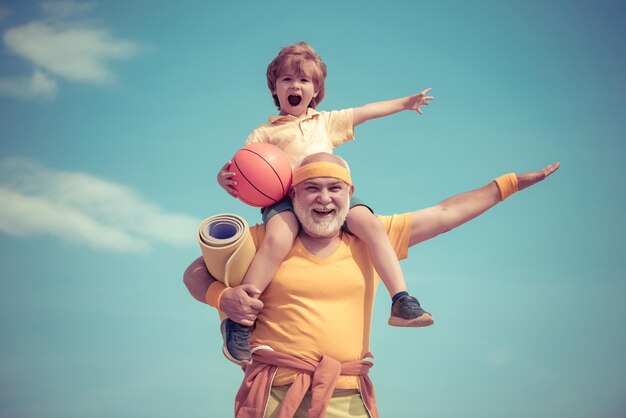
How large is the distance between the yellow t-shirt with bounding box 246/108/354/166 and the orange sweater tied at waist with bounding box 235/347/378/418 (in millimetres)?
1717

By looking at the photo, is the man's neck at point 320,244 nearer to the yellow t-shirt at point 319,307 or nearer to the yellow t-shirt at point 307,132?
the yellow t-shirt at point 319,307

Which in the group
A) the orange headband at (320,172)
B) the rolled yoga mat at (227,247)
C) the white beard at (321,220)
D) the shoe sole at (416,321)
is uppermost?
the orange headband at (320,172)

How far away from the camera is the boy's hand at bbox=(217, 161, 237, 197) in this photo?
544cm

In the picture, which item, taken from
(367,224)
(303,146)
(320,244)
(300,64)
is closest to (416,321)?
(367,224)

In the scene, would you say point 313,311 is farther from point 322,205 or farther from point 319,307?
point 322,205

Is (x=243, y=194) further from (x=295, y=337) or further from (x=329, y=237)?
(x=295, y=337)

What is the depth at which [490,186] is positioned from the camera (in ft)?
19.2

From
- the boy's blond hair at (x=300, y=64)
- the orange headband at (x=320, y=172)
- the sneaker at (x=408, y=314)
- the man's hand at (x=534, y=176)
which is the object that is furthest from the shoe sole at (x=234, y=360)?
the man's hand at (x=534, y=176)

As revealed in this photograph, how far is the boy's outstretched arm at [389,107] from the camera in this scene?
20.5 ft

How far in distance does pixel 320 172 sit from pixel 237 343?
1457 millimetres

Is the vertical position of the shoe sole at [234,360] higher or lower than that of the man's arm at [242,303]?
lower

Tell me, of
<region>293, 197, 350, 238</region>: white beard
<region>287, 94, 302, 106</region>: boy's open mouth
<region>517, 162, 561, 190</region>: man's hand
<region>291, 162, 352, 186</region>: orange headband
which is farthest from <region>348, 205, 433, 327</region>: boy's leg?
<region>517, 162, 561, 190</region>: man's hand

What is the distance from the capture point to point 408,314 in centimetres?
491

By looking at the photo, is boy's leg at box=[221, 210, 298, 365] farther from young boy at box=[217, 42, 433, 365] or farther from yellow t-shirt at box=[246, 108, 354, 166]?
yellow t-shirt at box=[246, 108, 354, 166]
